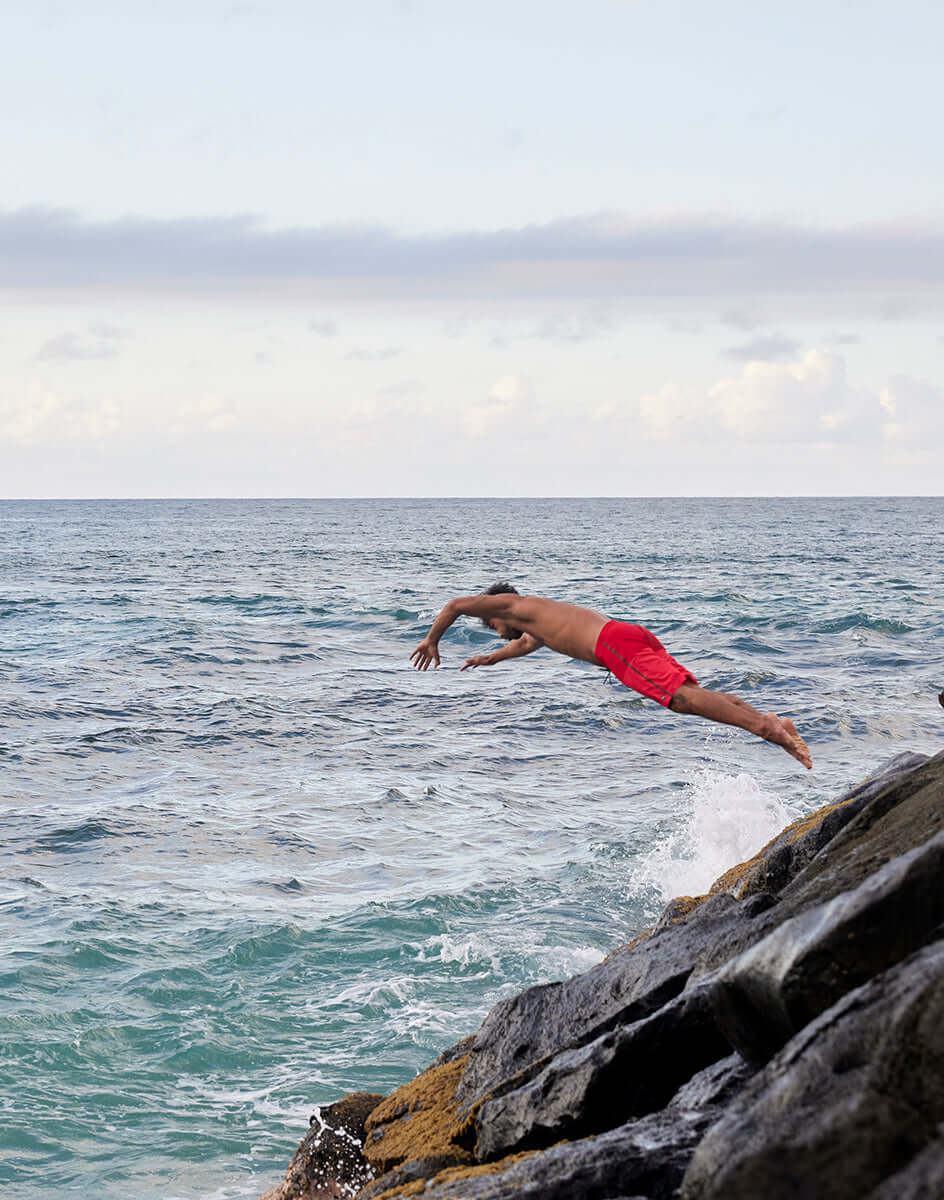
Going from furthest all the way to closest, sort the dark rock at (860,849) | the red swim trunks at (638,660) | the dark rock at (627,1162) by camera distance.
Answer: the red swim trunks at (638,660) → the dark rock at (860,849) → the dark rock at (627,1162)

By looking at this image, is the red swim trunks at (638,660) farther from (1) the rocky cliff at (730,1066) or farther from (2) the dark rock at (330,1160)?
(2) the dark rock at (330,1160)

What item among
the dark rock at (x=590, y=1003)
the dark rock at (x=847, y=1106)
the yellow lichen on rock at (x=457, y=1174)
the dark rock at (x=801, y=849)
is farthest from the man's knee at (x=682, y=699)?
the dark rock at (x=847, y=1106)

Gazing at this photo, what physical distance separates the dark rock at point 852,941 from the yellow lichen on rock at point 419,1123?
7.94ft

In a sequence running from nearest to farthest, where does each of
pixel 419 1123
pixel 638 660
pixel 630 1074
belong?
1. pixel 630 1074
2. pixel 419 1123
3. pixel 638 660

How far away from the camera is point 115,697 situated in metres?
23.8

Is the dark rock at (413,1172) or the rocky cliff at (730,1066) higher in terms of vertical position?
the rocky cliff at (730,1066)

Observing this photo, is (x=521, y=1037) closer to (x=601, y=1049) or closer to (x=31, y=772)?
(x=601, y=1049)

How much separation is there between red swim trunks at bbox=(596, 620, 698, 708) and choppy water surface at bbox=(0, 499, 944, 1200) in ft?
12.5

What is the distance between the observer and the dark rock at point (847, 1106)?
2812mm

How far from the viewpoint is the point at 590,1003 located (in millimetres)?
6422

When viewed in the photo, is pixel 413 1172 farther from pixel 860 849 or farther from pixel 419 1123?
pixel 860 849

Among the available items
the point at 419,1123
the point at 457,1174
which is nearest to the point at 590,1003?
the point at 419,1123

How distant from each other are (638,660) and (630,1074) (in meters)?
3.40

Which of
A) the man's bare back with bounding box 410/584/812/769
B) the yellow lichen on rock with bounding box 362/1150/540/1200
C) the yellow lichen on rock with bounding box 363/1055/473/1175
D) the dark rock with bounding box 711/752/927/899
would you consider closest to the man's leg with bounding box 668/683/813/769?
the man's bare back with bounding box 410/584/812/769
